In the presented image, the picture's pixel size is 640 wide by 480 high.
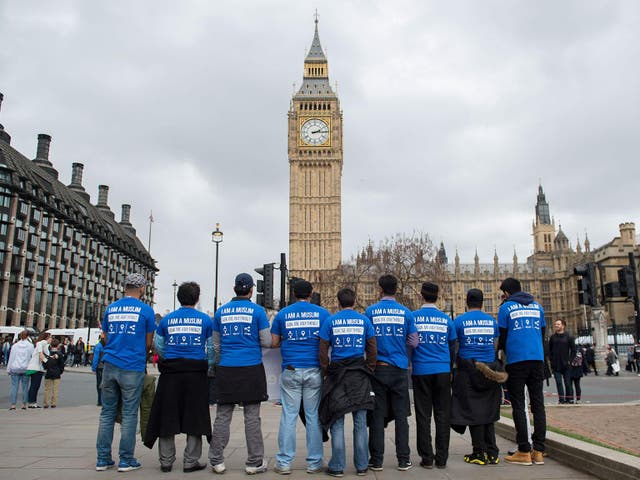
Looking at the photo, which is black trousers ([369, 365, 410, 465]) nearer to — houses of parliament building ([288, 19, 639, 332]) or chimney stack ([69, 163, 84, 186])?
houses of parliament building ([288, 19, 639, 332])

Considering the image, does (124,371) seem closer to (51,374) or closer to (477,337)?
(477,337)

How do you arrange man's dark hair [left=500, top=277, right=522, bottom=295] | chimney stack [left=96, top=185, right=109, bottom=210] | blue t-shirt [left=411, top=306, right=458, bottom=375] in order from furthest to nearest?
chimney stack [left=96, top=185, right=109, bottom=210], man's dark hair [left=500, top=277, right=522, bottom=295], blue t-shirt [left=411, top=306, right=458, bottom=375]

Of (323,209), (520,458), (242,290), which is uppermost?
(323,209)

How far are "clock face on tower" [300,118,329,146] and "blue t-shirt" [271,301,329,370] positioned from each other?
82899 mm

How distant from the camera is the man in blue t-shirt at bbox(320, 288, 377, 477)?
586cm

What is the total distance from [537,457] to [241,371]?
11.5 ft

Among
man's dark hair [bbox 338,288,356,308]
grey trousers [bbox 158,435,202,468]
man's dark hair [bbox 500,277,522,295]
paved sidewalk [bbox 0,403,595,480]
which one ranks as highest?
man's dark hair [bbox 500,277,522,295]

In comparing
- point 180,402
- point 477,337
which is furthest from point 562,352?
point 180,402

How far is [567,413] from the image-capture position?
10.2 metres

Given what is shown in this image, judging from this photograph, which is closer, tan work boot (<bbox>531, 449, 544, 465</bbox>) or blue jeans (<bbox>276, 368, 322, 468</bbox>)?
blue jeans (<bbox>276, 368, 322, 468</bbox>)

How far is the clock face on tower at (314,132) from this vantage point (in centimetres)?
8788

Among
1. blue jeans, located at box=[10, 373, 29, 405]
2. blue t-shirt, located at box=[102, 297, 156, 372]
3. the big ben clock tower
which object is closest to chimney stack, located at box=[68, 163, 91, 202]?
the big ben clock tower

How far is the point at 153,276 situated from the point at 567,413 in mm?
106991

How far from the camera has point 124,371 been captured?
623 cm
